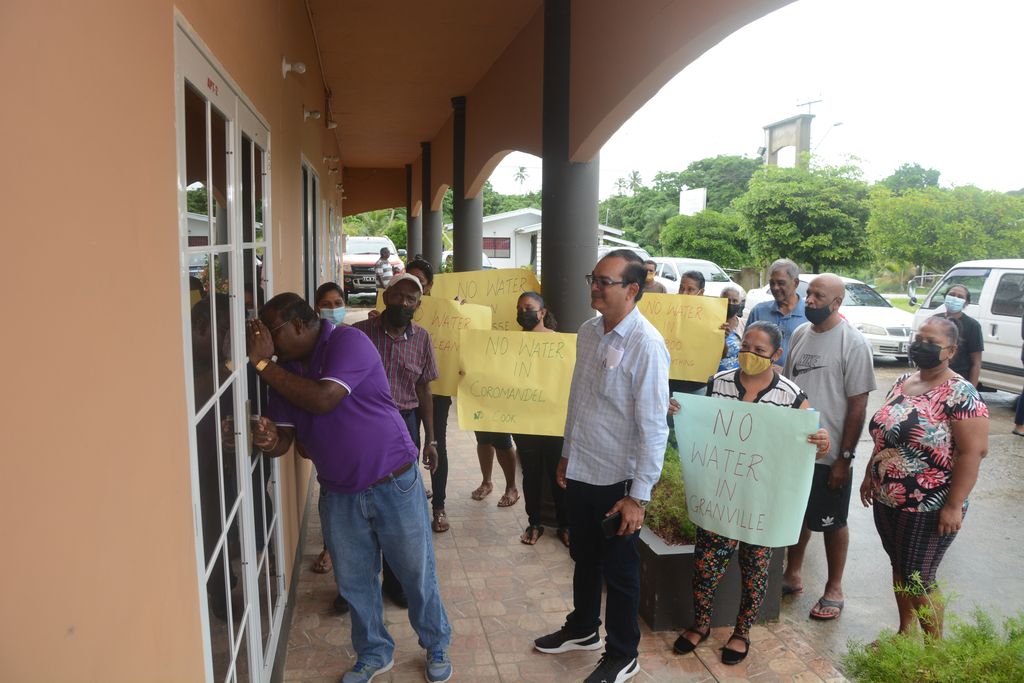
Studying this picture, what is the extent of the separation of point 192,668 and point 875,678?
175 cm

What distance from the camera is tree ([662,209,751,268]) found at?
117ft

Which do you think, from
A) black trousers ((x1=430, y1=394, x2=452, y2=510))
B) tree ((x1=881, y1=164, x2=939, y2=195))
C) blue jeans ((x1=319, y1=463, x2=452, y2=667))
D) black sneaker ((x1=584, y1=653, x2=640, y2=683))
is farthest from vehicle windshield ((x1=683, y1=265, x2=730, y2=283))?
tree ((x1=881, y1=164, x2=939, y2=195))

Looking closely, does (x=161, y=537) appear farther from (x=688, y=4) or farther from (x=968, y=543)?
(x=968, y=543)

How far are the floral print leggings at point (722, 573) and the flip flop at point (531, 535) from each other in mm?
1496

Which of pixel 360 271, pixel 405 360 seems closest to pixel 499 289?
pixel 405 360

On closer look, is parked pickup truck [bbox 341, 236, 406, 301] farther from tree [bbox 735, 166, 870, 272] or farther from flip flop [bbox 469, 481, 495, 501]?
flip flop [bbox 469, 481, 495, 501]

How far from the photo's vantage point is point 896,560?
368cm

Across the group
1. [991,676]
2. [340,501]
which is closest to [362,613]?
[340,501]

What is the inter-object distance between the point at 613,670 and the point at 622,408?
1.24 metres

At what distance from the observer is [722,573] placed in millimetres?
3820

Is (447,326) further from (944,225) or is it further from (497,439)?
(944,225)

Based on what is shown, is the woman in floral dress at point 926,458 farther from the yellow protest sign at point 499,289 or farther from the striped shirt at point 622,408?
the yellow protest sign at point 499,289

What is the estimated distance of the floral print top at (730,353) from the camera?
5.32m

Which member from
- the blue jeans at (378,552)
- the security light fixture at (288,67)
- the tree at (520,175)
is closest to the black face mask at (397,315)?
the blue jeans at (378,552)
